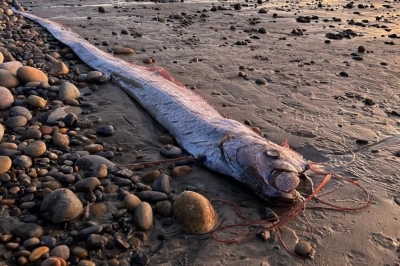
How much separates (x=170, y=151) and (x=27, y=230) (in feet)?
6.67

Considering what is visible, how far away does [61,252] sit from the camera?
10.8ft

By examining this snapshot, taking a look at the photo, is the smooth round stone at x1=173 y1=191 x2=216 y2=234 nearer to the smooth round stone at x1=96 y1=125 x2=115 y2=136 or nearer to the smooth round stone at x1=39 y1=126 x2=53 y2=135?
the smooth round stone at x1=96 y1=125 x2=115 y2=136

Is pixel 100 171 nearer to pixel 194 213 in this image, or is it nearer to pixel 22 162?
pixel 22 162

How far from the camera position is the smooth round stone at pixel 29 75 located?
651 centimetres

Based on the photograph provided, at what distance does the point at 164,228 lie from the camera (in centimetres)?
379

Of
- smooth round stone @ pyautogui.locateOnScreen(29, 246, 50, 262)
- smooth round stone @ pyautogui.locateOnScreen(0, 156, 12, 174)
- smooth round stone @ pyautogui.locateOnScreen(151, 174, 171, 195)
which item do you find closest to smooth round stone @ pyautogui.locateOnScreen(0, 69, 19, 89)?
smooth round stone @ pyautogui.locateOnScreen(0, 156, 12, 174)

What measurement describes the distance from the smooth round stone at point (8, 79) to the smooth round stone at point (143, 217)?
12.2ft

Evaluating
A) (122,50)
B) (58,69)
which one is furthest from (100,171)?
(122,50)

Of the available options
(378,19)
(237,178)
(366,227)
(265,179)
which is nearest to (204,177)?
(237,178)

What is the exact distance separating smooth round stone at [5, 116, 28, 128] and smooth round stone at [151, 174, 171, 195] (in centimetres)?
219

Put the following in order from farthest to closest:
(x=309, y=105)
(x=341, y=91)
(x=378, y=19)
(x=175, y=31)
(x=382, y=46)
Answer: (x=378, y=19)
(x=175, y=31)
(x=382, y=46)
(x=341, y=91)
(x=309, y=105)

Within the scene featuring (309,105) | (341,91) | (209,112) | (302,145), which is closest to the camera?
(302,145)

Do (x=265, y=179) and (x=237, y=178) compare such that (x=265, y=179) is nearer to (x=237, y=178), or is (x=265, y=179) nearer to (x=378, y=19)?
(x=237, y=178)

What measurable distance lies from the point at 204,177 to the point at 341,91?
12.4 ft
